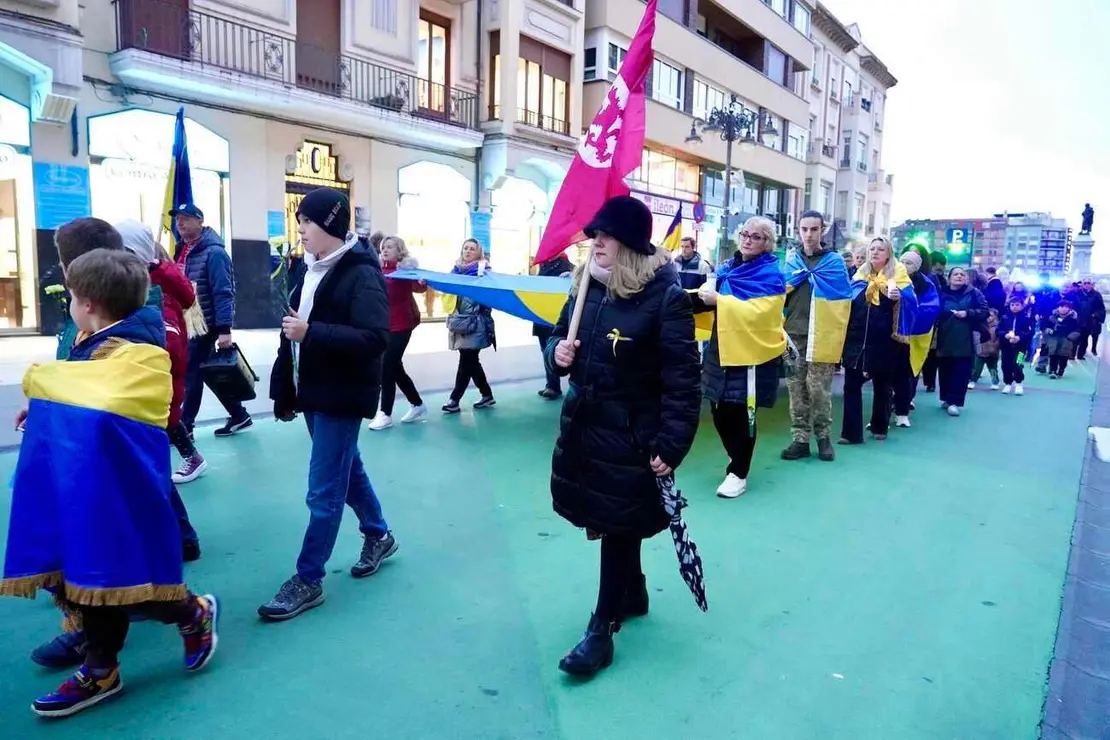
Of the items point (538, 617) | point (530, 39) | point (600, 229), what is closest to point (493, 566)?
point (538, 617)

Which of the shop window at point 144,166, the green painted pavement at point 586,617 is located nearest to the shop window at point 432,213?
the shop window at point 144,166

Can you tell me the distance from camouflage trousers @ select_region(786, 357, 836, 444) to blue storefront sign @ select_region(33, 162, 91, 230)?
11442 mm

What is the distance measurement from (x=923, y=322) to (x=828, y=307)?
238 cm

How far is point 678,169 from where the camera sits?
26.6 metres

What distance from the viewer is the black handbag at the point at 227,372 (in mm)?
5379

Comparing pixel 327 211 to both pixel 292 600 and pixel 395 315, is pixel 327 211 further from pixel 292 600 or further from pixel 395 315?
pixel 395 315

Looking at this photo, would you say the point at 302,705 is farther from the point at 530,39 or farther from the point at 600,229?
the point at 530,39

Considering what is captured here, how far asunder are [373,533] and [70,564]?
5.32 feet

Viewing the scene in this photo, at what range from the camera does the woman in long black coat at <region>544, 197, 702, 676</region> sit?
9.55ft

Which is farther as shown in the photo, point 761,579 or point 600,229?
point 761,579

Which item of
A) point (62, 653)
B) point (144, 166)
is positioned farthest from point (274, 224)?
point (62, 653)

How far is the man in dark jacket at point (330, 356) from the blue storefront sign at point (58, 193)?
36.7 ft

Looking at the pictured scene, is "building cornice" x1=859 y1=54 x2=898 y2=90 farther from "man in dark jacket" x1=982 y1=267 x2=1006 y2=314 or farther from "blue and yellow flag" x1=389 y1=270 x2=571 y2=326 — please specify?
"blue and yellow flag" x1=389 y1=270 x2=571 y2=326

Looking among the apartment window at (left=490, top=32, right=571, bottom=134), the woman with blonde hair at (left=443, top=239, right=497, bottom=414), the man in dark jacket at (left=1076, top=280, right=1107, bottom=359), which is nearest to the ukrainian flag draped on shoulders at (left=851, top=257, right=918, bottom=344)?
the woman with blonde hair at (left=443, top=239, right=497, bottom=414)
